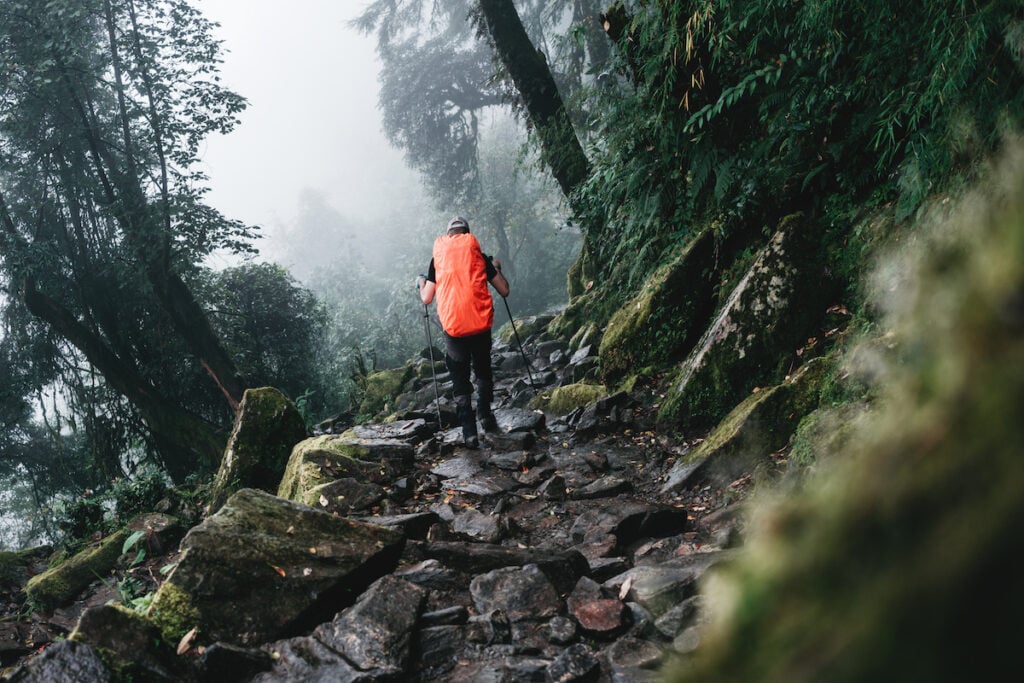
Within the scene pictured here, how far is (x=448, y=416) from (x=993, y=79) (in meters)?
7.04

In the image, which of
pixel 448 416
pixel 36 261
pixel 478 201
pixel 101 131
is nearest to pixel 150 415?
pixel 36 261

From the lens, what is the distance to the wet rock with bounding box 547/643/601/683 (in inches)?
91.9

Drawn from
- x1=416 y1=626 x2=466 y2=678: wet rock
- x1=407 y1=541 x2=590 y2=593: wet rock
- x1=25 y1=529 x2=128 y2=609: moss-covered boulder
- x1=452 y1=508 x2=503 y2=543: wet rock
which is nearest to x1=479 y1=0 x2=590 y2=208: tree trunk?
x1=452 y1=508 x2=503 y2=543: wet rock

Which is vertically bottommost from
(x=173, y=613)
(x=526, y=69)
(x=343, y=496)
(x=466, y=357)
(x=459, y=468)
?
(x=173, y=613)

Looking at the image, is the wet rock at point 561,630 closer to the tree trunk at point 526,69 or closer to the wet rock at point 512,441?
the wet rock at point 512,441

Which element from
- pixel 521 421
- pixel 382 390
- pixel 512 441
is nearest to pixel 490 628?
pixel 512 441

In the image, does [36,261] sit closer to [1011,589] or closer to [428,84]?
[1011,589]

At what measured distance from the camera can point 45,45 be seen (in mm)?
13344

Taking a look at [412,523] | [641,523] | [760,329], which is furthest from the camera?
[760,329]

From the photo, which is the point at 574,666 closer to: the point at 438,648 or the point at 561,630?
the point at 561,630

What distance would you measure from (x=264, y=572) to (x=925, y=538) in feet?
10.5

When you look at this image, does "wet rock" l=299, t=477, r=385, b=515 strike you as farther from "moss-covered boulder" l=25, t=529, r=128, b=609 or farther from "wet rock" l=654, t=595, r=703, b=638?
"moss-covered boulder" l=25, t=529, r=128, b=609

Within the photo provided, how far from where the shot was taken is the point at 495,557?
Result: 139 inches

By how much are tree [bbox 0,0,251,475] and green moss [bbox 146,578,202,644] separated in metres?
11.9
